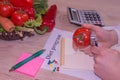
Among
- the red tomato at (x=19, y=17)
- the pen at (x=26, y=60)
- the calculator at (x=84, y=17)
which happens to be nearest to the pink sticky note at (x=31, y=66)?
the pen at (x=26, y=60)

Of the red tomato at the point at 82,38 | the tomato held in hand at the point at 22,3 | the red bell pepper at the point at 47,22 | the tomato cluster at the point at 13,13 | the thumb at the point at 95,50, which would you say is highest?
the tomato held in hand at the point at 22,3

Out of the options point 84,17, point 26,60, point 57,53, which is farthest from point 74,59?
point 84,17

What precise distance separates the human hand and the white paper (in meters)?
0.03

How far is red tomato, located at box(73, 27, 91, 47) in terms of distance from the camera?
831 millimetres

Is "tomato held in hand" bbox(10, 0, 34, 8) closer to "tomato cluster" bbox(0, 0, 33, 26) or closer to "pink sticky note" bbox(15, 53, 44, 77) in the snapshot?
"tomato cluster" bbox(0, 0, 33, 26)

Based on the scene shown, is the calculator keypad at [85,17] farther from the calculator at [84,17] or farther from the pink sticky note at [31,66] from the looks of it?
the pink sticky note at [31,66]

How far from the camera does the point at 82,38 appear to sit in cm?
83

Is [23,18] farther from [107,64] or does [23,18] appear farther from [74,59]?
[107,64]

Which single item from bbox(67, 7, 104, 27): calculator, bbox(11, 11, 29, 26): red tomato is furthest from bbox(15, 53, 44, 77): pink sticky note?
bbox(67, 7, 104, 27): calculator

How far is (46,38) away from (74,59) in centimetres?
16

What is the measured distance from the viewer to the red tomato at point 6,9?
858 mm

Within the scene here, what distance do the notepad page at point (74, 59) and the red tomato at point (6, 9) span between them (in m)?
0.24

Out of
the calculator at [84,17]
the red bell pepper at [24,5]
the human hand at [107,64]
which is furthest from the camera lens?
the calculator at [84,17]

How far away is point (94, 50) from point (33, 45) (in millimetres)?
235
